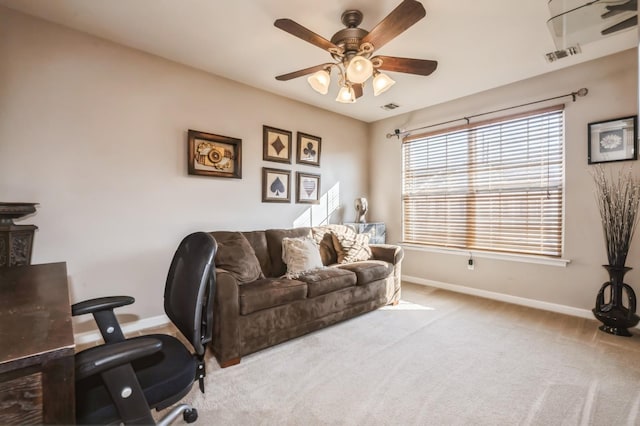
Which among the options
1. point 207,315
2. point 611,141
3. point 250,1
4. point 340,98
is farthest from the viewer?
point 611,141

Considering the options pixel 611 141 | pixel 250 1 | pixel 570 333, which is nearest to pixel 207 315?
pixel 250 1

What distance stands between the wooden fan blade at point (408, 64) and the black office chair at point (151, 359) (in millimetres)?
1769

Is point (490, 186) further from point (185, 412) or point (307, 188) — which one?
point (185, 412)

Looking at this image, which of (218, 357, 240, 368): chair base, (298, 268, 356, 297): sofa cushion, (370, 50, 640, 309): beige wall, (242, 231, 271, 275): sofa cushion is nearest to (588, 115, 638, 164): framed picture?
(370, 50, 640, 309): beige wall

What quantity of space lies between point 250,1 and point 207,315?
82.1 inches

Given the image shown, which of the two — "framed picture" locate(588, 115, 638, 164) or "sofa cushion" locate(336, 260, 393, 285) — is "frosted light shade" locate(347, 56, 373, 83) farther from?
"framed picture" locate(588, 115, 638, 164)

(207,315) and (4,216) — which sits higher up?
(4,216)

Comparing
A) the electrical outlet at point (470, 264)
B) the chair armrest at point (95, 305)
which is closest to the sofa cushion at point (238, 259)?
the chair armrest at point (95, 305)

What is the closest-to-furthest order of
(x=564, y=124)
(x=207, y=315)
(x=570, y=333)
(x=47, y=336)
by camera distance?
1. (x=47, y=336)
2. (x=207, y=315)
3. (x=570, y=333)
4. (x=564, y=124)

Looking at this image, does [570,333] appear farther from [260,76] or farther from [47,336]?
[260,76]

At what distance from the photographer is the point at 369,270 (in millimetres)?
3092

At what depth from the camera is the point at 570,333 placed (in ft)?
8.67

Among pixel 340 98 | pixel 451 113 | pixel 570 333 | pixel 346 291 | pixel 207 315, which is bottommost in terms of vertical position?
pixel 570 333

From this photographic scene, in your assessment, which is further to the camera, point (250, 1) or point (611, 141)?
point (611, 141)
